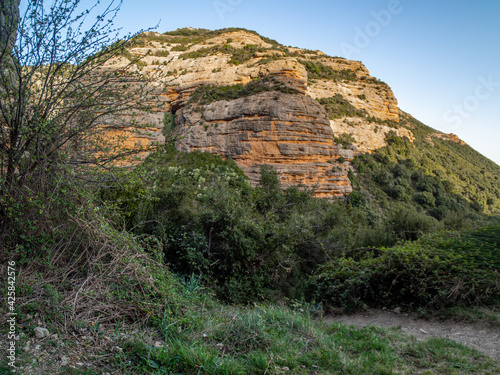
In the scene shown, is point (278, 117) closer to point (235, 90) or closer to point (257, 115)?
point (257, 115)

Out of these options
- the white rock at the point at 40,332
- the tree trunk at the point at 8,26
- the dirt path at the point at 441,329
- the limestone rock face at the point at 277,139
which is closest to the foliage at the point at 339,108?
the limestone rock face at the point at 277,139

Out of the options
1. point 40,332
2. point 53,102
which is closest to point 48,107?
point 53,102

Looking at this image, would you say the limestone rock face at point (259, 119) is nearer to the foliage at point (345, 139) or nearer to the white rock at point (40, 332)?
the foliage at point (345, 139)

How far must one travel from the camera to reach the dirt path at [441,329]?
11.5 ft

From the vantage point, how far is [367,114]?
44.9 meters

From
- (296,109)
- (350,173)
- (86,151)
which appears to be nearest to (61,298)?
(86,151)

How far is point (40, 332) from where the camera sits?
2812 mm

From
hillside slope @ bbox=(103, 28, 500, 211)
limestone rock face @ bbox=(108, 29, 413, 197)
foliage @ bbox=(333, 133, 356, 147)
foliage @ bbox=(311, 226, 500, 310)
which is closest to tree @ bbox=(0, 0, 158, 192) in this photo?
foliage @ bbox=(311, 226, 500, 310)

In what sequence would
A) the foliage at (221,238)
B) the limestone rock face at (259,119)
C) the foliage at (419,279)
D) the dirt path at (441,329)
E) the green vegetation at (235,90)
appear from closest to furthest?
the dirt path at (441,329) < the foliage at (419,279) < the foliage at (221,238) < the limestone rock face at (259,119) < the green vegetation at (235,90)

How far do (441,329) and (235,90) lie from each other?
31.0 metres

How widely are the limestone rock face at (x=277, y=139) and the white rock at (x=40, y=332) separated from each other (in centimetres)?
2432

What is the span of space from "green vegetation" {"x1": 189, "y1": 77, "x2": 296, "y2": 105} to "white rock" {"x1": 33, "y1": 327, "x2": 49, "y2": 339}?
30.1 m

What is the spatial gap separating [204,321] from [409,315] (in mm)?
3528

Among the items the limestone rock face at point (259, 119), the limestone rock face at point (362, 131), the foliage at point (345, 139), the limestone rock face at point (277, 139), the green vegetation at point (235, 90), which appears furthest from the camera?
the limestone rock face at point (362, 131)
